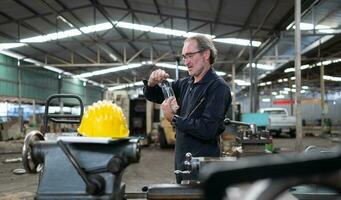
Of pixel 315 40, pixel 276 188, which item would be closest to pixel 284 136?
pixel 315 40

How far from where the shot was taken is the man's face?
2.05m

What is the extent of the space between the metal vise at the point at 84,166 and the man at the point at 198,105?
654mm

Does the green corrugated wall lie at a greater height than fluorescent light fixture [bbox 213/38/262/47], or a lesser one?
lesser

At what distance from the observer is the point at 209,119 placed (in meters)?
1.82

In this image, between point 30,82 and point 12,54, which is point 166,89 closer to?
point 12,54

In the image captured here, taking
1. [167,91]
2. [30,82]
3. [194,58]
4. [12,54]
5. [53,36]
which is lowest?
[167,91]

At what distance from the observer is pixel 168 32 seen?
1314 cm

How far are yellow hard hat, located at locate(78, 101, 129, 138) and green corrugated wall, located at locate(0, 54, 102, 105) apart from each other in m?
15.8

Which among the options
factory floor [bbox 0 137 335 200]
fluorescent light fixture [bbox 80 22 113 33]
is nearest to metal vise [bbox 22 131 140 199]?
factory floor [bbox 0 137 335 200]

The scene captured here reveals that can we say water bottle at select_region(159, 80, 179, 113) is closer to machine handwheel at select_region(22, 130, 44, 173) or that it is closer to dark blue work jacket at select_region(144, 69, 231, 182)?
dark blue work jacket at select_region(144, 69, 231, 182)

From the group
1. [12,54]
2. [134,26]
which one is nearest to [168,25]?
[134,26]

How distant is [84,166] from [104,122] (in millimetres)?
237

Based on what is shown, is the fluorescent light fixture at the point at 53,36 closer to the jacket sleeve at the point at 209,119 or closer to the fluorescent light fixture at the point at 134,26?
the fluorescent light fixture at the point at 134,26

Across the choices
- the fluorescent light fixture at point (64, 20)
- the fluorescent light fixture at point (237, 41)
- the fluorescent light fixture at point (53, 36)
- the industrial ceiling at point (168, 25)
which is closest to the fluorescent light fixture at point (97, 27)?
the industrial ceiling at point (168, 25)
